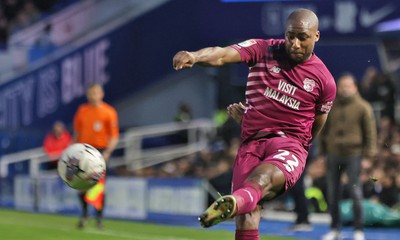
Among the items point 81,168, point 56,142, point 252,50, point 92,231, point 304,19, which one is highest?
point 56,142

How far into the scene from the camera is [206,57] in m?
7.29

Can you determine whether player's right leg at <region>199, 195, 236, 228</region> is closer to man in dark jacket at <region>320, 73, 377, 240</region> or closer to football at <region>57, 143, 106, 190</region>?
football at <region>57, 143, 106, 190</region>

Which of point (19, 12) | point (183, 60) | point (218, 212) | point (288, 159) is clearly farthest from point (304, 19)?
point (19, 12)

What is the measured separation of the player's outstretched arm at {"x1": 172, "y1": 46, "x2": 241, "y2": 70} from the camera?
6.95m

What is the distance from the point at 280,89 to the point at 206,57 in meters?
0.94

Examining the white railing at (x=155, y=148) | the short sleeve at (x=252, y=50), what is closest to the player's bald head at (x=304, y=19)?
the short sleeve at (x=252, y=50)

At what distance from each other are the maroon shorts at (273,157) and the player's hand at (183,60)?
44.9 inches

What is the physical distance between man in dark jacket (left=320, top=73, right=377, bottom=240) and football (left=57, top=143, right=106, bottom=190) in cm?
511

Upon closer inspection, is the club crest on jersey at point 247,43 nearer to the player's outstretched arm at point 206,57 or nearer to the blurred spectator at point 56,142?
the player's outstretched arm at point 206,57

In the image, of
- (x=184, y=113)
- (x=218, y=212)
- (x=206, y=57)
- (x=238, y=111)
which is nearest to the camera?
(x=218, y=212)

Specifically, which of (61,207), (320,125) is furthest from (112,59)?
(320,125)

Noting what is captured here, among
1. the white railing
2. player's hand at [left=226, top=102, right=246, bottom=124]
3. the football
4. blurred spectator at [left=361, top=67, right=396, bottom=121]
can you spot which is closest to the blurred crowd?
the white railing

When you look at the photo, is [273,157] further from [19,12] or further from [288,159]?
[19,12]

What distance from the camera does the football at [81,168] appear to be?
896cm
